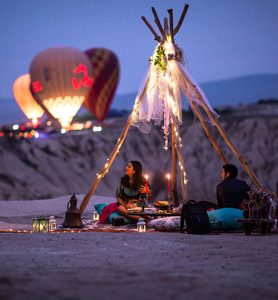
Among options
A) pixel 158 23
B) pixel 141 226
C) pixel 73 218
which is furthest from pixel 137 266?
pixel 158 23

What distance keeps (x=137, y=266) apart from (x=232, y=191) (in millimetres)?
4115

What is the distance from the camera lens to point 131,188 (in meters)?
11.1

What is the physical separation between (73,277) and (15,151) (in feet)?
89.1

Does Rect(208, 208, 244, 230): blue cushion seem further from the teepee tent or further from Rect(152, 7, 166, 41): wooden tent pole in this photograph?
Rect(152, 7, 166, 41): wooden tent pole

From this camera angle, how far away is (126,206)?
11.0m

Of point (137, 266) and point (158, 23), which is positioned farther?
point (158, 23)

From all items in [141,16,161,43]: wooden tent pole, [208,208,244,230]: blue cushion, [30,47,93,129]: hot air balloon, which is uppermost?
[30,47,93,129]: hot air balloon

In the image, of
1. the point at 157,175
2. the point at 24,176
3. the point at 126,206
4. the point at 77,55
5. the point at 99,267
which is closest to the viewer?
the point at 99,267

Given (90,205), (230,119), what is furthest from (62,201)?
(230,119)

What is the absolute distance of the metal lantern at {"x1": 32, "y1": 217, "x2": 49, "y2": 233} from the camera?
9727mm

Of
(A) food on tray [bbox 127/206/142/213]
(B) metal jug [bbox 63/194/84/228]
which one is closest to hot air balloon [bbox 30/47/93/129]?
(A) food on tray [bbox 127/206/142/213]

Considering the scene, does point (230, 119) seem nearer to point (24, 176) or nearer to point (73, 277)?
point (24, 176)

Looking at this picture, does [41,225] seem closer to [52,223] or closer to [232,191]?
[52,223]

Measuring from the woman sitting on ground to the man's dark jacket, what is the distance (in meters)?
1.46
